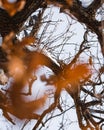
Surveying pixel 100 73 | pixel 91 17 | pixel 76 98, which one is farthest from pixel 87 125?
pixel 91 17

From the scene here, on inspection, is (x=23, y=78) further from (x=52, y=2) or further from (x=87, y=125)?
(x=87, y=125)

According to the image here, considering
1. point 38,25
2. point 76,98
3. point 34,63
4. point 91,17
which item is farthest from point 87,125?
point 34,63

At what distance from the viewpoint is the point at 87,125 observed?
4.19 metres

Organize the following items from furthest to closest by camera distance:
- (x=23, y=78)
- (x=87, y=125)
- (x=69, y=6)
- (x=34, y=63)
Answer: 1. (x=87, y=125)
2. (x=69, y=6)
3. (x=34, y=63)
4. (x=23, y=78)

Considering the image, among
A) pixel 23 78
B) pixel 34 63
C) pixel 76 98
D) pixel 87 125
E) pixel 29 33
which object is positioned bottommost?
pixel 23 78

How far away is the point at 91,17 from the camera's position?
3.61 m

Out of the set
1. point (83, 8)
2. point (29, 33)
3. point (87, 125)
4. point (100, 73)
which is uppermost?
point (29, 33)

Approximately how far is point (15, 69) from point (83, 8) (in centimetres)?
234

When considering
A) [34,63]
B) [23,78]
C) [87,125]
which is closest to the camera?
[23,78]

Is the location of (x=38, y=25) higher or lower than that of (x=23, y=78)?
higher

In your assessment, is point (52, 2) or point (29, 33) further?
point (29, 33)

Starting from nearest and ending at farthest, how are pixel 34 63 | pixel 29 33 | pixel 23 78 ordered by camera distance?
pixel 23 78 < pixel 34 63 < pixel 29 33

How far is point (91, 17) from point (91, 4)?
0.18m

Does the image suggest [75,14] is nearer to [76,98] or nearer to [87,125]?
[76,98]
